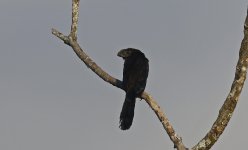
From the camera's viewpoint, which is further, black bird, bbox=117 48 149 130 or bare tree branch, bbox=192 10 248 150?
black bird, bbox=117 48 149 130

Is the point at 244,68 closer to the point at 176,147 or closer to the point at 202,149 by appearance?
the point at 202,149

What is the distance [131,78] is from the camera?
19.2m

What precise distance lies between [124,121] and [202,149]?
5.15 m

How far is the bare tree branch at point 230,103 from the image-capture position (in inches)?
476

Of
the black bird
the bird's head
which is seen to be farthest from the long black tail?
the bird's head

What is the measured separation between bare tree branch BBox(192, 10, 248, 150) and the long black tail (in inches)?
193

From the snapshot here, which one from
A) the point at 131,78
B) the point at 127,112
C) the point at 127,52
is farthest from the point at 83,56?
the point at 127,52

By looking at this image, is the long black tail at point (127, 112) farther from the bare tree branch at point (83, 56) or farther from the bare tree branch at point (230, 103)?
the bare tree branch at point (230, 103)

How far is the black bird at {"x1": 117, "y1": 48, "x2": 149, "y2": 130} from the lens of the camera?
1770cm

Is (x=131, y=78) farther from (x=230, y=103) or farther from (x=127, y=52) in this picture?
(x=230, y=103)

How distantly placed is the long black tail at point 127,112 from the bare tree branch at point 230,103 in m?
4.91

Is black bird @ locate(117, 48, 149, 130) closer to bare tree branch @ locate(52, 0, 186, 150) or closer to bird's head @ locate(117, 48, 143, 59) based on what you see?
bird's head @ locate(117, 48, 143, 59)

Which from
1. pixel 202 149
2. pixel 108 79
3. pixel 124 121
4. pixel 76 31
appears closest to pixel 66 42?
pixel 76 31

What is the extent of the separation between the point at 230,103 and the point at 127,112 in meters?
5.98
